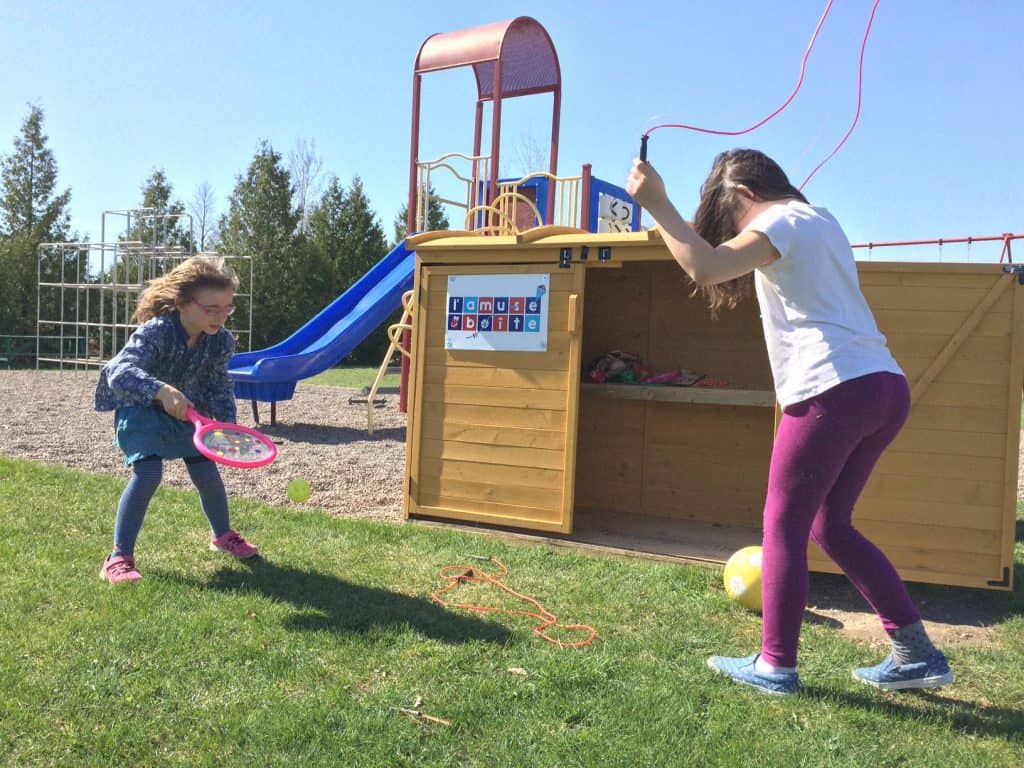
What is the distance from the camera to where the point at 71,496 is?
580cm

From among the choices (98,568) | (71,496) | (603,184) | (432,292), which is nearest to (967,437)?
(432,292)

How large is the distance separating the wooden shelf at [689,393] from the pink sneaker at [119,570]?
3.10 m

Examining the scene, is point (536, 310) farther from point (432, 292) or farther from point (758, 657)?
point (758, 657)

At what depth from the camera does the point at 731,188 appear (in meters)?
2.96

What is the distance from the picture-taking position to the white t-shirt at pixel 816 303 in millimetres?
2721

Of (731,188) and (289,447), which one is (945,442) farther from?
(289,447)

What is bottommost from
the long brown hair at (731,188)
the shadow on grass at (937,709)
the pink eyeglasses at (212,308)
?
the shadow on grass at (937,709)

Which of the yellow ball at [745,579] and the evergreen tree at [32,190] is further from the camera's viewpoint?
the evergreen tree at [32,190]

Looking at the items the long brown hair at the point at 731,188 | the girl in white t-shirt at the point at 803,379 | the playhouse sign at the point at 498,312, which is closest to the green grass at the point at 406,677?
the girl in white t-shirt at the point at 803,379

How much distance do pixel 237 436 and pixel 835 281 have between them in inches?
107

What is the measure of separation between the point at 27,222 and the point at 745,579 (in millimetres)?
32759

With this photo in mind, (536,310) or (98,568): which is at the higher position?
(536,310)

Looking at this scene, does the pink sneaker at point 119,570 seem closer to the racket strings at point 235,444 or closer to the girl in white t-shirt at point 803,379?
the racket strings at point 235,444

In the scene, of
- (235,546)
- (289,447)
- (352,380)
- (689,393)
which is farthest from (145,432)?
(352,380)
